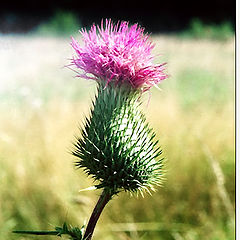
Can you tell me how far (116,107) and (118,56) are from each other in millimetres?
143

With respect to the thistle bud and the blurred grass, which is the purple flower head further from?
the blurred grass

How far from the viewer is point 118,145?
1021 mm

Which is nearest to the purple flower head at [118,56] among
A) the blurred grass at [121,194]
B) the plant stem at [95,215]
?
the plant stem at [95,215]

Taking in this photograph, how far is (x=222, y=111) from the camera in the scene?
394 cm

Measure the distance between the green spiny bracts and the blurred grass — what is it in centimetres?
47

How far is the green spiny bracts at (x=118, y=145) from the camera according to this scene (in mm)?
984

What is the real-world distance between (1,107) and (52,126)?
0.75 m

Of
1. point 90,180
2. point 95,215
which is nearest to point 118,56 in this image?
point 95,215

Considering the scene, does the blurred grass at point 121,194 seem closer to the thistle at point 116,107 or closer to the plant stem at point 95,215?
the thistle at point 116,107

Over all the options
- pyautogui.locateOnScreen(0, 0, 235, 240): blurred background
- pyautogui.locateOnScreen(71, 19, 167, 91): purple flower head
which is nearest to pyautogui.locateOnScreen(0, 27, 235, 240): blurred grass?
pyautogui.locateOnScreen(0, 0, 235, 240): blurred background

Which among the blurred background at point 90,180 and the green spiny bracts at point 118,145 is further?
the blurred background at point 90,180

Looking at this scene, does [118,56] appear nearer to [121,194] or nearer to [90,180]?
[121,194]

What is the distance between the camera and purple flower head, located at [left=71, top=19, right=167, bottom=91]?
98cm

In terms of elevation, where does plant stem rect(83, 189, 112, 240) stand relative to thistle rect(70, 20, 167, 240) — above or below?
below
